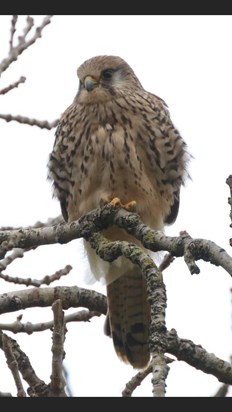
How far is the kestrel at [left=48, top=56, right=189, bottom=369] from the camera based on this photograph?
4.57 metres

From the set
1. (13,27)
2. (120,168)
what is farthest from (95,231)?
(13,27)

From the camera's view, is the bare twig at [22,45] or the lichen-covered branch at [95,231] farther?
the bare twig at [22,45]

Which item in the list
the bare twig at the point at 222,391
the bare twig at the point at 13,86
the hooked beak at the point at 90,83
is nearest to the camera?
the bare twig at the point at 222,391

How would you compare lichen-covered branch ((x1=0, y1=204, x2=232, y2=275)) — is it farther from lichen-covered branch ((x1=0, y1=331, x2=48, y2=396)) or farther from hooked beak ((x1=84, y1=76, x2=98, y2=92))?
hooked beak ((x1=84, y1=76, x2=98, y2=92))

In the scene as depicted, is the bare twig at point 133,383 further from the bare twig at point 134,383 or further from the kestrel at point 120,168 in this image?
the kestrel at point 120,168

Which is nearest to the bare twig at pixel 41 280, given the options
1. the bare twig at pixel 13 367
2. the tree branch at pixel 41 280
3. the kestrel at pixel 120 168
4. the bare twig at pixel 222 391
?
the tree branch at pixel 41 280

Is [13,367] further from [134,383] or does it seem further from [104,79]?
[104,79]

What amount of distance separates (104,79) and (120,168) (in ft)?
2.85

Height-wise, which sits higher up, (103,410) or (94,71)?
(94,71)

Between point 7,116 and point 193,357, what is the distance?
61.8 inches

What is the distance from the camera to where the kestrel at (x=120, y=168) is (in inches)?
180

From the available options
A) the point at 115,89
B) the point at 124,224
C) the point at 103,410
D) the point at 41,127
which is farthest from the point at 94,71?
the point at 103,410

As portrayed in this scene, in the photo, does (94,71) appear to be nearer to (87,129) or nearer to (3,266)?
(87,129)

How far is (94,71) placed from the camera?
5.12m
